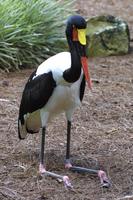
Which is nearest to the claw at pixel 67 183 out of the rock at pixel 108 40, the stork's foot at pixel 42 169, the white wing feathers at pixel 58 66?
the stork's foot at pixel 42 169

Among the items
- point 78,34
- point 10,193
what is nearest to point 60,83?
point 78,34

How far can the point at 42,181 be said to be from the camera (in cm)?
459

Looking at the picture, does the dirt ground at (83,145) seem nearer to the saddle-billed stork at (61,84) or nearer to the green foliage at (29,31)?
the saddle-billed stork at (61,84)

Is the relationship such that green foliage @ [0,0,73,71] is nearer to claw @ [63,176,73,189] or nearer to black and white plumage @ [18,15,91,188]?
black and white plumage @ [18,15,91,188]

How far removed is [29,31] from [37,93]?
360cm

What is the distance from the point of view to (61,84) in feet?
14.6

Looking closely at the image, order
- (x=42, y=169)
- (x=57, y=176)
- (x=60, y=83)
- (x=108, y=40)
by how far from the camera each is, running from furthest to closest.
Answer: (x=108, y=40) < (x=42, y=169) < (x=57, y=176) < (x=60, y=83)

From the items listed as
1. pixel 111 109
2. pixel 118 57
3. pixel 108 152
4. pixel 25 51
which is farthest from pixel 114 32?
pixel 108 152

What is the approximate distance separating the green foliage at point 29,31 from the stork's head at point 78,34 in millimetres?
3486

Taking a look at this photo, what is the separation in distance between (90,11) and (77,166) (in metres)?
6.95

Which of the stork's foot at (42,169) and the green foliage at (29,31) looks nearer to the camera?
the stork's foot at (42,169)

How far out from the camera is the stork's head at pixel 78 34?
4.34 metres

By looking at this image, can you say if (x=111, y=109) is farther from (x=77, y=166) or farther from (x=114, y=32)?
(x=114, y=32)

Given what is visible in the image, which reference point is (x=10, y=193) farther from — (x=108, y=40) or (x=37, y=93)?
(x=108, y=40)
